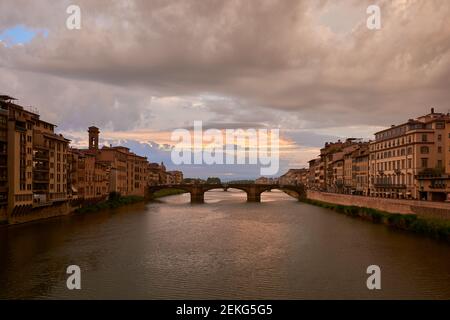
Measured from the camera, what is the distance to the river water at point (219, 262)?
21475 millimetres

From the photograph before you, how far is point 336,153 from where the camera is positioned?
95.9m

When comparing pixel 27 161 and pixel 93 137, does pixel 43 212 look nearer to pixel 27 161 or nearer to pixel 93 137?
pixel 27 161

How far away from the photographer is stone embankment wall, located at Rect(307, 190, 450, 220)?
3722 centimetres

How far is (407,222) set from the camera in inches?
1615

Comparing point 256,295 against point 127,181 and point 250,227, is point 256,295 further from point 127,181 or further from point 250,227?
point 127,181

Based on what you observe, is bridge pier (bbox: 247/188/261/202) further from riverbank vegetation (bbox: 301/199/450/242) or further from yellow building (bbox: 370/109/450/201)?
riverbank vegetation (bbox: 301/199/450/242)

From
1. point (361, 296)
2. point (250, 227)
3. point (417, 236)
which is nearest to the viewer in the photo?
point (361, 296)

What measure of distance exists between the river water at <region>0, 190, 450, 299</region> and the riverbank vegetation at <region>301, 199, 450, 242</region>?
Answer: 1362 millimetres

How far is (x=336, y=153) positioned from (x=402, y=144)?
39.0m

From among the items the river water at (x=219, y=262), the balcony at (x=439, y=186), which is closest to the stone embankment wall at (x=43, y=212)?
the river water at (x=219, y=262)

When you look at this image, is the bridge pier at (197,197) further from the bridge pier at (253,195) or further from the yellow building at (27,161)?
the yellow building at (27,161)

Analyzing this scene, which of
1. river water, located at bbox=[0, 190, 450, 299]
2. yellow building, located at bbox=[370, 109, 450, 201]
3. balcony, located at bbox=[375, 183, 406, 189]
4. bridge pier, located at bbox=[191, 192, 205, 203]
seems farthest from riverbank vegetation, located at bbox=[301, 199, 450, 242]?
bridge pier, located at bbox=[191, 192, 205, 203]
